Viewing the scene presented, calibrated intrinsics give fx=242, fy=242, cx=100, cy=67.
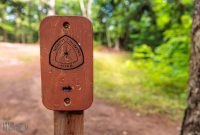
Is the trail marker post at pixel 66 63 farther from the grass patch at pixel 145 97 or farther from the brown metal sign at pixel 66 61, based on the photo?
the grass patch at pixel 145 97

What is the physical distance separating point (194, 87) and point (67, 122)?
1.22 metres

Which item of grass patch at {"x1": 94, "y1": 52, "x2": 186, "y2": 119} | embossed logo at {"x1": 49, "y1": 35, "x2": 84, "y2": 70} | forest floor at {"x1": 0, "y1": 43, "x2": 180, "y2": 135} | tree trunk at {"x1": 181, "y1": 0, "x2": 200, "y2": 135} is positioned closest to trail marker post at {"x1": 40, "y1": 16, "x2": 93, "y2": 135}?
embossed logo at {"x1": 49, "y1": 35, "x2": 84, "y2": 70}

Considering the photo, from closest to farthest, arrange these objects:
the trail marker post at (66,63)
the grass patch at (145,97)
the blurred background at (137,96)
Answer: the trail marker post at (66,63) < the blurred background at (137,96) < the grass patch at (145,97)

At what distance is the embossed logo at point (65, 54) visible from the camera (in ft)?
3.42

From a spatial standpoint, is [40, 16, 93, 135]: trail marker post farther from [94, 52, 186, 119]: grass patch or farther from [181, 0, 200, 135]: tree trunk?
[94, 52, 186, 119]: grass patch

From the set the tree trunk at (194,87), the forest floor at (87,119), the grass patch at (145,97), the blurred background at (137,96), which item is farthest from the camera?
the grass patch at (145,97)

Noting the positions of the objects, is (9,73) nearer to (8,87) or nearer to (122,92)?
(8,87)

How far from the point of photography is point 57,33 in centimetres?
103

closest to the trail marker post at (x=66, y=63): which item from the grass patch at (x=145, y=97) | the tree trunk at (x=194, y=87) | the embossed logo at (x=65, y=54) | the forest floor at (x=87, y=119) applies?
the embossed logo at (x=65, y=54)

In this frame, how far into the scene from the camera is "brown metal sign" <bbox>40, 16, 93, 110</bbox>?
103cm

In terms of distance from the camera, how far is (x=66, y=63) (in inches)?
41.4

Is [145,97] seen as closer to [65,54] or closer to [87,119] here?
[87,119]

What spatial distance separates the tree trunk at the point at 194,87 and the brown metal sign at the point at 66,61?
1.15 meters

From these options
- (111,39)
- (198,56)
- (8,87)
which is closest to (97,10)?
(111,39)
